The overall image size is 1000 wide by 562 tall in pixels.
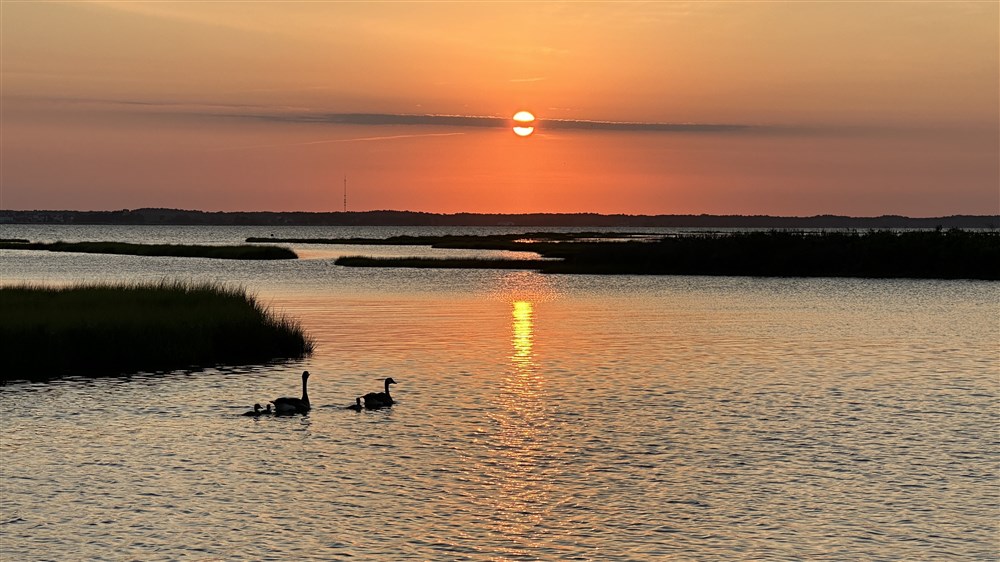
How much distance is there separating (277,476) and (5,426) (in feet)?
27.0

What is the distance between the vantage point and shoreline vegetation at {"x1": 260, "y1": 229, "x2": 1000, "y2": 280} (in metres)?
95.8

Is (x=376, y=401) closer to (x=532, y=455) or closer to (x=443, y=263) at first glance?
(x=532, y=455)

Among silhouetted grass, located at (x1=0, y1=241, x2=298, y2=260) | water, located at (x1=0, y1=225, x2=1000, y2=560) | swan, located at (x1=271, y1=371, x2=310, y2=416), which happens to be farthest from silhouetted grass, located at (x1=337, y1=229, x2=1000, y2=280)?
swan, located at (x1=271, y1=371, x2=310, y2=416)

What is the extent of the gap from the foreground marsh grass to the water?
5.15ft

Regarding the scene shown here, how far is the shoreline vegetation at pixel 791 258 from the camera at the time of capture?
95750 mm

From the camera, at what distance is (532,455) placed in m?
22.9

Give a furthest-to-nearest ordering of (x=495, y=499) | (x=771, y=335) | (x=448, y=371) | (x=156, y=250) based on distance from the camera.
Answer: (x=156, y=250), (x=771, y=335), (x=448, y=371), (x=495, y=499)

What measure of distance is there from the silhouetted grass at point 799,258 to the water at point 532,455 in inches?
2046

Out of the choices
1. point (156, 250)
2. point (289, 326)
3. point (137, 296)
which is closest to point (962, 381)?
point (289, 326)

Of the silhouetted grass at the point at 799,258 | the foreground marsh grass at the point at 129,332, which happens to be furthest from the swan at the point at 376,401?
the silhouetted grass at the point at 799,258

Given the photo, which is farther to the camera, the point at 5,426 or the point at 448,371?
the point at 448,371

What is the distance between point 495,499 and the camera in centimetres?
A: 1925

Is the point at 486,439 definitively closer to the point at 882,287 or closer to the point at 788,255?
the point at 882,287

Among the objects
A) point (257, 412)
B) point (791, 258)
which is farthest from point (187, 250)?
point (257, 412)
